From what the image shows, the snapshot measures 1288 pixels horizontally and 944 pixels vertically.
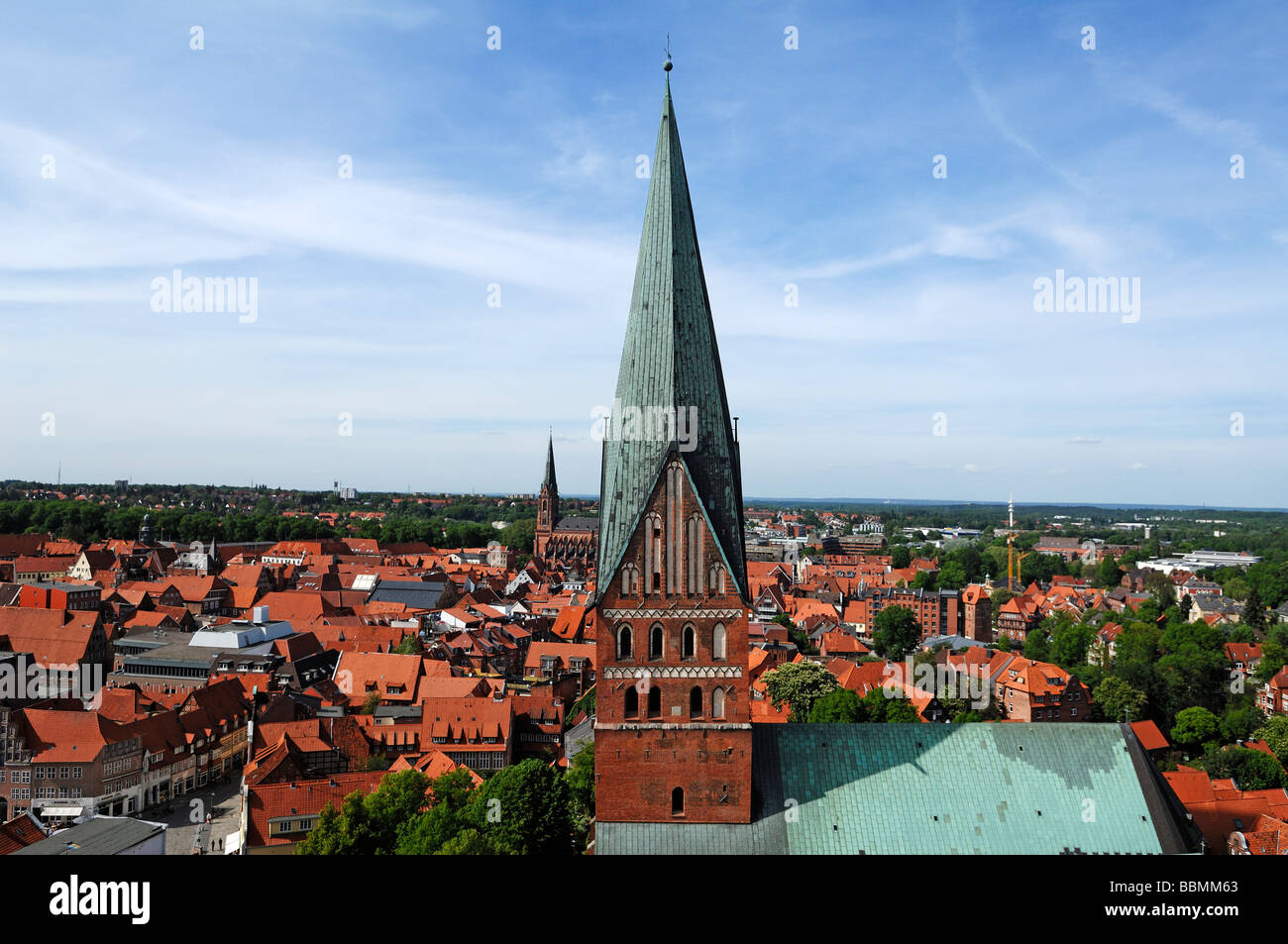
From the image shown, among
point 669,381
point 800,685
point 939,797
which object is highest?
point 669,381

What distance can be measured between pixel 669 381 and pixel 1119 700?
66.1 metres

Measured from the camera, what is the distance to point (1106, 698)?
7606 cm

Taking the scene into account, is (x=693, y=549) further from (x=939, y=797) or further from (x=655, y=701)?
(x=939, y=797)

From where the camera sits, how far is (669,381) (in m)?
27.2

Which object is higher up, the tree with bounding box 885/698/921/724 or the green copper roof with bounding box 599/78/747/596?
the green copper roof with bounding box 599/78/747/596

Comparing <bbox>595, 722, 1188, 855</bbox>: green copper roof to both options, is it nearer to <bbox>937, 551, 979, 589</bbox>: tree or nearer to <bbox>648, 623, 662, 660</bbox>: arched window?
<bbox>648, 623, 662, 660</bbox>: arched window

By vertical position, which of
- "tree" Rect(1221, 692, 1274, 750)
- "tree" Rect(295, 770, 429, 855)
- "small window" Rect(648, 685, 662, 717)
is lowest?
"tree" Rect(1221, 692, 1274, 750)

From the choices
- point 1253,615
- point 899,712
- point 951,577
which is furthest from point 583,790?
point 951,577

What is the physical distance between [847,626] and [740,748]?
352ft

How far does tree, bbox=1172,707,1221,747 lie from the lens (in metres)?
69.6

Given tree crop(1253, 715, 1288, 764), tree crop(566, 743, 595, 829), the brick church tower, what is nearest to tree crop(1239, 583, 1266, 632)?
tree crop(1253, 715, 1288, 764)

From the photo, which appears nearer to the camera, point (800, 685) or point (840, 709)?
point (840, 709)

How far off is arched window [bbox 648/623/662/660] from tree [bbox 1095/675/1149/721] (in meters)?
Result: 62.1

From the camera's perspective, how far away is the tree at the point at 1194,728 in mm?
69625
